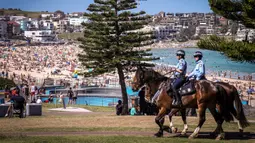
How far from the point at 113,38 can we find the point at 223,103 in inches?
661

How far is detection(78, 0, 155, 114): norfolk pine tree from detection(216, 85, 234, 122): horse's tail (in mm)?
15171

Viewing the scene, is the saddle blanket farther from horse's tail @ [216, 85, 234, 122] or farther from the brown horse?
horse's tail @ [216, 85, 234, 122]

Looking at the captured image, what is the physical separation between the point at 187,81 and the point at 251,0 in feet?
15.2

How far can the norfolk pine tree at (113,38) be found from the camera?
29.7m

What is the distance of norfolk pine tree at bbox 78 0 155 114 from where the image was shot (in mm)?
29688

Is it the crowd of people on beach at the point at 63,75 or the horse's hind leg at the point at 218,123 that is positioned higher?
the crowd of people on beach at the point at 63,75

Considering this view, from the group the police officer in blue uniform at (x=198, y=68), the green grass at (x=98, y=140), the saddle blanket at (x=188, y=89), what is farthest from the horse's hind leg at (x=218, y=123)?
the police officer in blue uniform at (x=198, y=68)

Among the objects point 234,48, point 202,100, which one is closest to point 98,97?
point 234,48

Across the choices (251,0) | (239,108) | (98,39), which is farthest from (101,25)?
(239,108)

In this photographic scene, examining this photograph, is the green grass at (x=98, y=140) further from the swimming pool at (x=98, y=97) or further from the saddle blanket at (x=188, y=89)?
the swimming pool at (x=98, y=97)

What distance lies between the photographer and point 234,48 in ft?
55.9

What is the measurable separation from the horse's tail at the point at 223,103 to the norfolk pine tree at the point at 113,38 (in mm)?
15171

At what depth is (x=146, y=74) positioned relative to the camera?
14.5 meters

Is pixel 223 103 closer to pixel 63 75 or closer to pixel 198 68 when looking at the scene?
pixel 198 68
